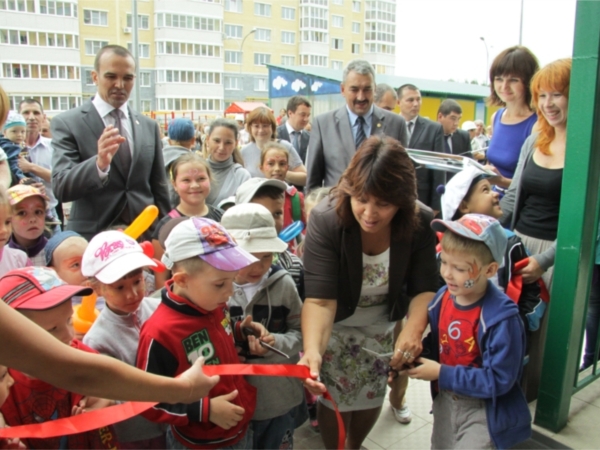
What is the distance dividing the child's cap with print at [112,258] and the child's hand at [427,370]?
4.13 ft

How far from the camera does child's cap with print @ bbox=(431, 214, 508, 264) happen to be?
2145 mm

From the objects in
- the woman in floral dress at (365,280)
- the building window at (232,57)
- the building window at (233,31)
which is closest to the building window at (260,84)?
the building window at (232,57)

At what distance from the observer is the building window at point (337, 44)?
68.1m

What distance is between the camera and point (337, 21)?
69125mm

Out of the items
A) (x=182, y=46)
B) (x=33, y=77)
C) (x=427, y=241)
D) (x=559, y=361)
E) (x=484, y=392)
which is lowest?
(x=559, y=361)

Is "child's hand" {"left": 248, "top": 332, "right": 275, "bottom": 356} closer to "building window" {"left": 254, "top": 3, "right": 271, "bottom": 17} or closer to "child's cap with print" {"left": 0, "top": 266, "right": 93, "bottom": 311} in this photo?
"child's cap with print" {"left": 0, "top": 266, "right": 93, "bottom": 311}

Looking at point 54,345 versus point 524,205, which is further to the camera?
point 524,205

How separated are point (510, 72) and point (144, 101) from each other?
2082 inches

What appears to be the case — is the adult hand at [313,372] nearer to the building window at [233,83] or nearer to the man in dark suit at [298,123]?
the man in dark suit at [298,123]

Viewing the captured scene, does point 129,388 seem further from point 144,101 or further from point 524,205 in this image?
point 144,101

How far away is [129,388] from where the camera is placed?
4.12 feet

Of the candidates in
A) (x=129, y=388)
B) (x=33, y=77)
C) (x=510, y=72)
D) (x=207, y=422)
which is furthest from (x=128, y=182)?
(x=33, y=77)

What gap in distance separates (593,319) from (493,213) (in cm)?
128

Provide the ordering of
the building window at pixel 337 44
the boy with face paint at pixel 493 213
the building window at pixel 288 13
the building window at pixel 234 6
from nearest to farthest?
the boy with face paint at pixel 493 213
the building window at pixel 234 6
the building window at pixel 288 13
the building window at pixel 337 44
